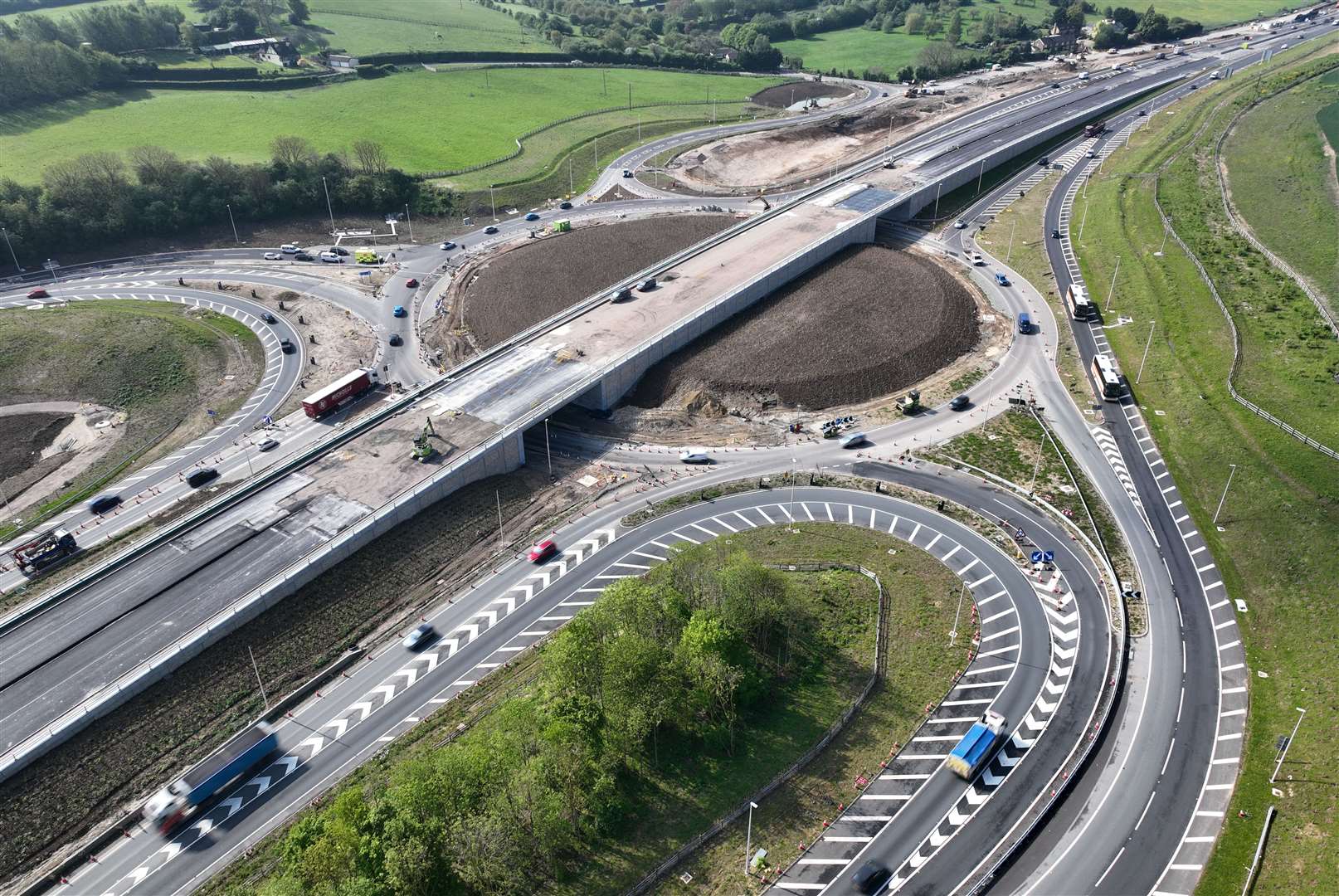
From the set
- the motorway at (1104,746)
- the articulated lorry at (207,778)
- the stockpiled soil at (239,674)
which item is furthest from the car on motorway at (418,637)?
the articulated lorry at (207,778)

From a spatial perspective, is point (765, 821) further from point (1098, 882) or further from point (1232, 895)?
point (1232, 895)

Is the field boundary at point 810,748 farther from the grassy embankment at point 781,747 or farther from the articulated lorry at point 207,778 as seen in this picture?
the articulated lorry at point 207,778

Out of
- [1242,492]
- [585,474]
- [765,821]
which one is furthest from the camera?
[585,474]

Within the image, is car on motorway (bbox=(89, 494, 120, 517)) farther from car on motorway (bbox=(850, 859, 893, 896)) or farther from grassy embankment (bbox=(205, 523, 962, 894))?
car on motorway (bbox=(850, 859, 893, 896))

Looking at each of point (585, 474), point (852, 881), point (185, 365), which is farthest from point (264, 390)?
point (852, 881)

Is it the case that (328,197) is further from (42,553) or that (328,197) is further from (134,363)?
(42,553)

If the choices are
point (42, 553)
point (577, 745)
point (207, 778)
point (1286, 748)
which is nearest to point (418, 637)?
point (207, 778)
